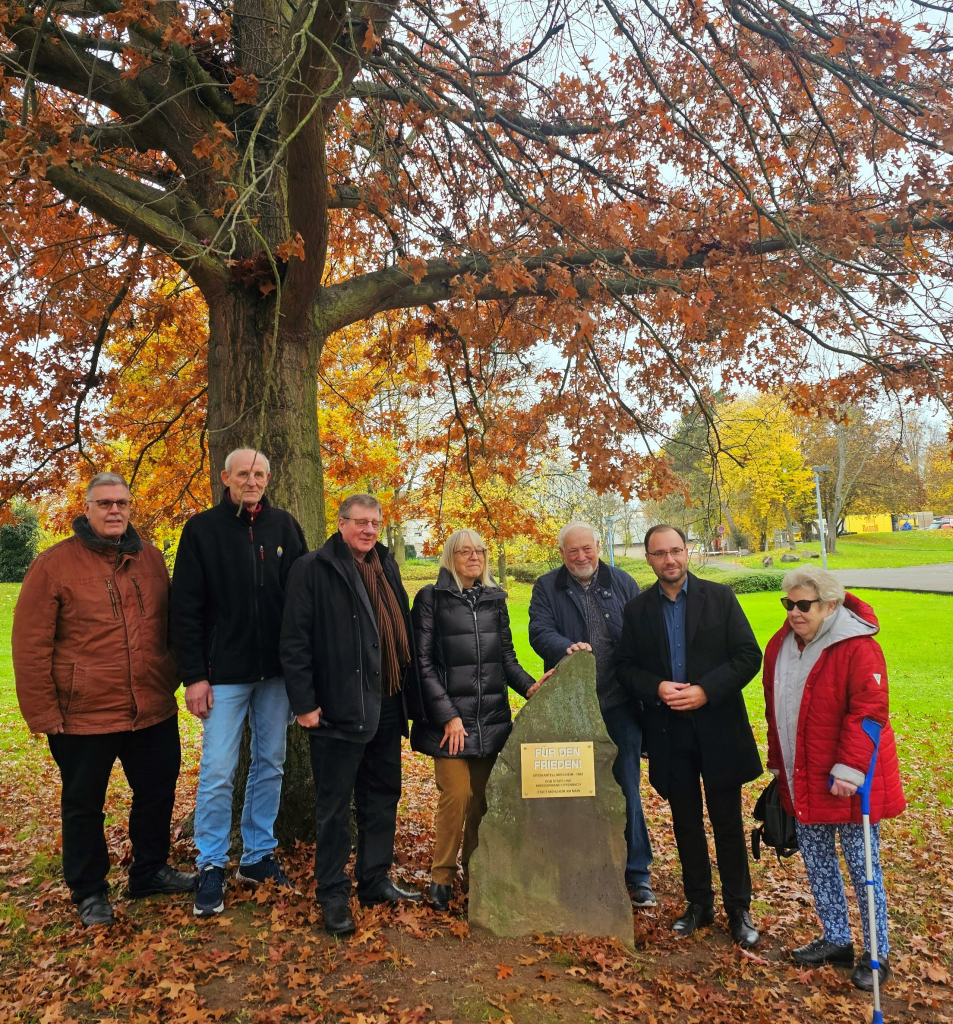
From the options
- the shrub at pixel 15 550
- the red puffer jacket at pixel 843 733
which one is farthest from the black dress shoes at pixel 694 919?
the shrub at pixel 15 550

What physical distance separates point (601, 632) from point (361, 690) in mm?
1629

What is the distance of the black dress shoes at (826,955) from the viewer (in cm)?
404

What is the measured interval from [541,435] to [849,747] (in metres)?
5.53

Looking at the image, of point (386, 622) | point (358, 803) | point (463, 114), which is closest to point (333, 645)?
point (386, 622)

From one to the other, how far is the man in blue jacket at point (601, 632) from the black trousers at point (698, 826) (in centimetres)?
36

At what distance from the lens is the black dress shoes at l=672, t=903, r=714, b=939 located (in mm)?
4340

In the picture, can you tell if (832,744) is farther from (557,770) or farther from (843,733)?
(557,770)

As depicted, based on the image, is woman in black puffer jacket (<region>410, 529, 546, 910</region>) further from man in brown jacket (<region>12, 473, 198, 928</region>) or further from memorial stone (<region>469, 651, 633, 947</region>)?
man in brown jacket (<region>12, 473, 198, 928</region>)

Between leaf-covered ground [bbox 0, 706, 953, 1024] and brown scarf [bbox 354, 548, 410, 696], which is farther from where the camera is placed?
brown scarf [bbox 354, 548, 410, 696]

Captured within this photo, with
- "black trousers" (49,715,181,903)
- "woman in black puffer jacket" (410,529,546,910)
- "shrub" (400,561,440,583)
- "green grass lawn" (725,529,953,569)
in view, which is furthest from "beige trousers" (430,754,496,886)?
"green grass lawn" (725,529,953,569)

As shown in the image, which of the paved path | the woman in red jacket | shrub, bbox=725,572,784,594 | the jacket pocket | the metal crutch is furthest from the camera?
shrub, bbox=725,572,784,594

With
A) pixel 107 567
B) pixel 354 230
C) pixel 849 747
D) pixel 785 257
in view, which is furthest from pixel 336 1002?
pixel 354 230

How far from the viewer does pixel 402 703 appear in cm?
439

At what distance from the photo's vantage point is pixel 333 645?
3.99 m
